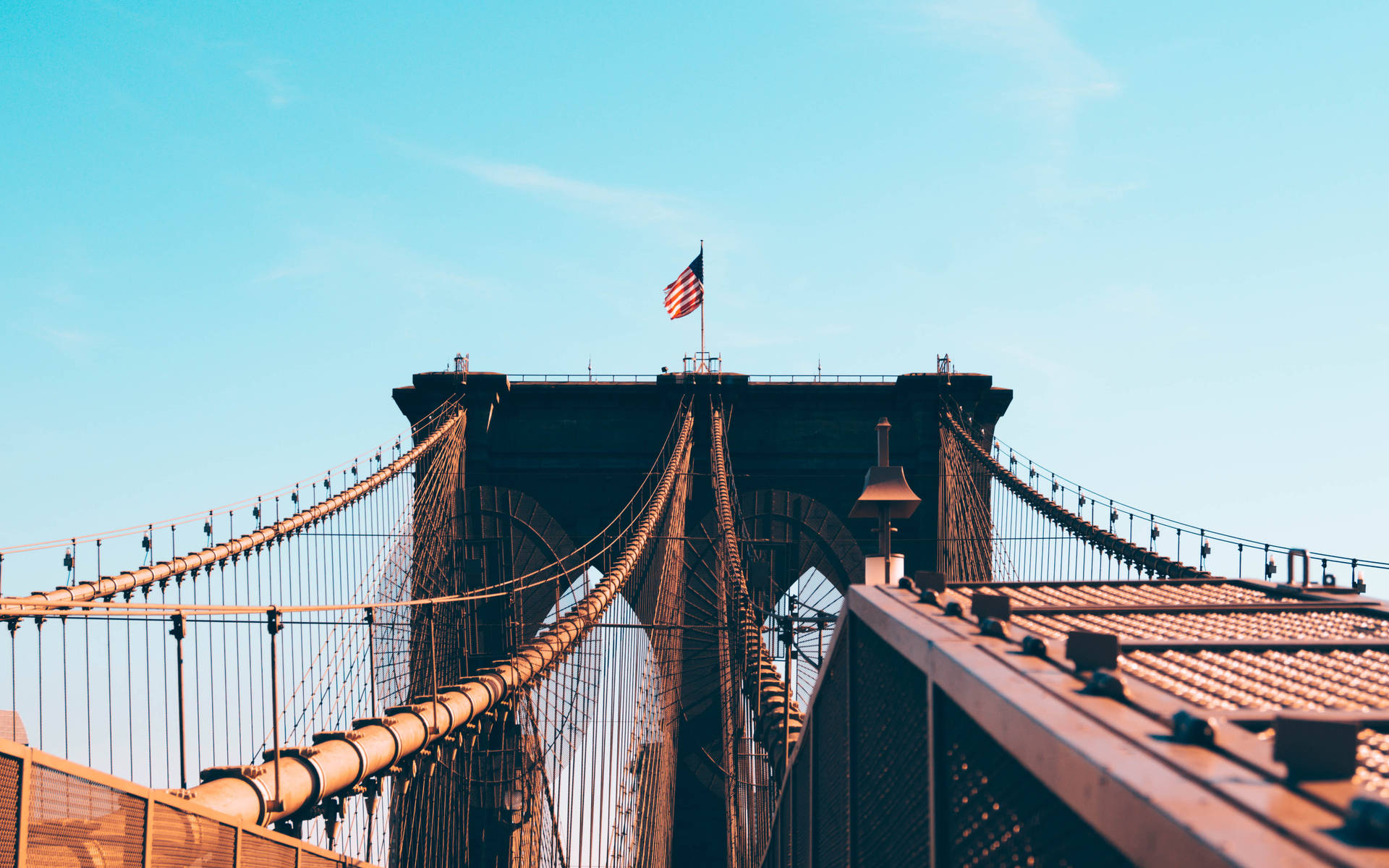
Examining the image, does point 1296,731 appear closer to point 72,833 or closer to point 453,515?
point 72,833

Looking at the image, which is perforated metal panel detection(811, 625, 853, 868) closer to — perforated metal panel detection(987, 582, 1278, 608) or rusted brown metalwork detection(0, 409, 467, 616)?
perforated metal panel detection(987, 582, 1278, 608)

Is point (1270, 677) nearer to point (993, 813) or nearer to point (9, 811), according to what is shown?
point (993, 813)

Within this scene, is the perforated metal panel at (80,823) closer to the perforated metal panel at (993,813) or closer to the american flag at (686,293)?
the perforated metal panel at (993,813)

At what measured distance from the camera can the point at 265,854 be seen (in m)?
4.57

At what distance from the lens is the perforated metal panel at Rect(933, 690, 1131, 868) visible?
248 centimetres

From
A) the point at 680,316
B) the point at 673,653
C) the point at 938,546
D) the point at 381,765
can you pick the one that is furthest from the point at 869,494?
the point at 680,316

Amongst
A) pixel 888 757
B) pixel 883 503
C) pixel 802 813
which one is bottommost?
pixel 802 813

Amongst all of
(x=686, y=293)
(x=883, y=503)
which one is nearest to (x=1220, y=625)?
(x=883, y=503)

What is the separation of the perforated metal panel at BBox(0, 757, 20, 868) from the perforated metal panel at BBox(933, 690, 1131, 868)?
285 centimetres

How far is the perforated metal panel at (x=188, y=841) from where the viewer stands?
380cm

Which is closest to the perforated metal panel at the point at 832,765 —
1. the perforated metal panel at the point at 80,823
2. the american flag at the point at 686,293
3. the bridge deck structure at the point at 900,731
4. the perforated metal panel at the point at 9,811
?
the bridge deck structure at the point at 900,731

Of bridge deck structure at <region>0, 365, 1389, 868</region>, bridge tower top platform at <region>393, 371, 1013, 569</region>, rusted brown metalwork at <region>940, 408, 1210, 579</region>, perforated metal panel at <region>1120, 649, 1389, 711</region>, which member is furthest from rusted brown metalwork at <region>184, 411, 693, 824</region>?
bridge tower top platform at <region>393, 371, 1013, 569</region>

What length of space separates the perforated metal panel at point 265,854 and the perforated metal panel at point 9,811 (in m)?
1.21

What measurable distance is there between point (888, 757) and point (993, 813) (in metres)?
1.22
